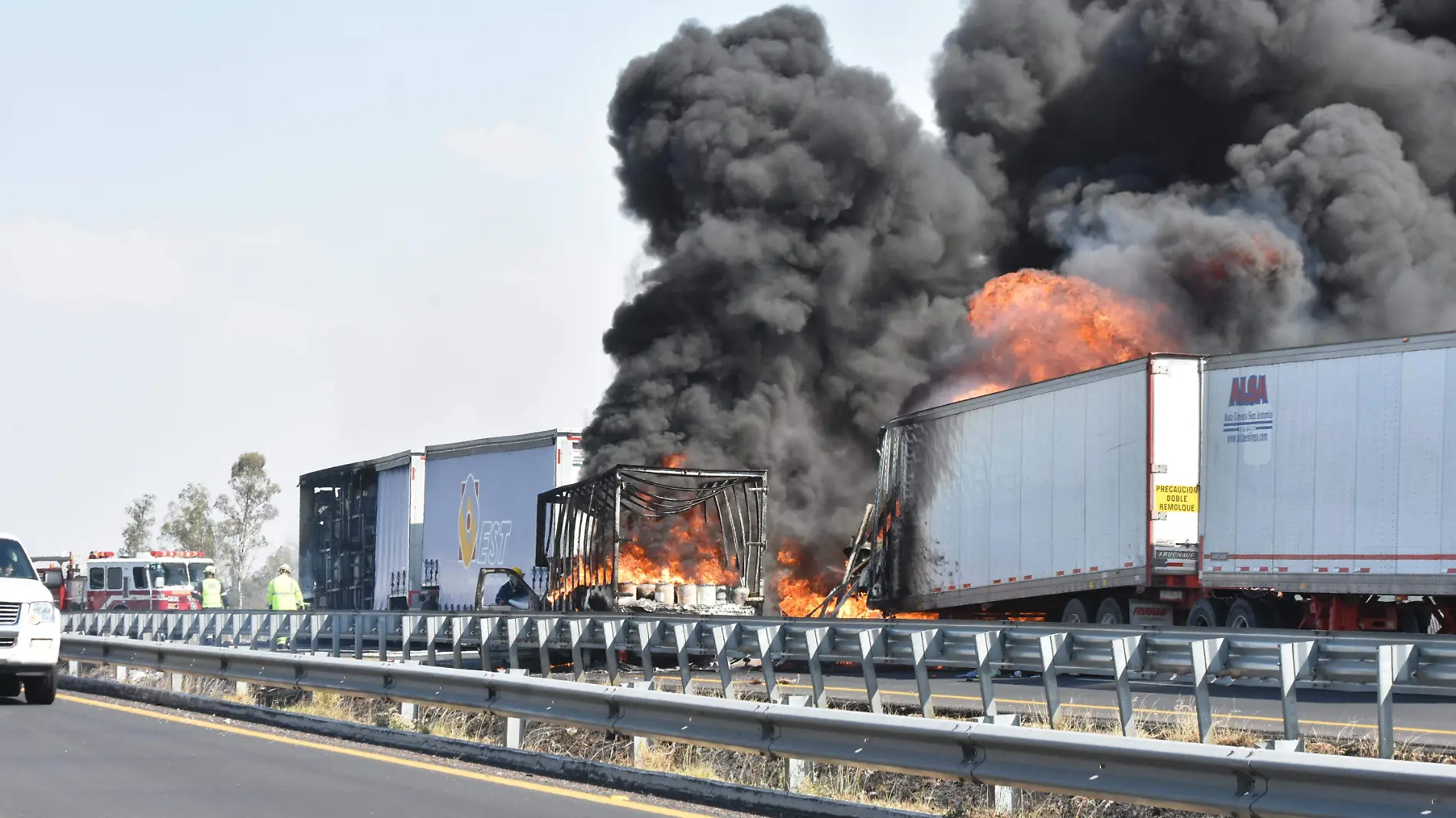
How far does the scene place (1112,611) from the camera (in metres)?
24.1

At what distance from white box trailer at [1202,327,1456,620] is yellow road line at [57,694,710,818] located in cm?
1258

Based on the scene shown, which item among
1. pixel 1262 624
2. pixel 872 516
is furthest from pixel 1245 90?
pixel 1262 624

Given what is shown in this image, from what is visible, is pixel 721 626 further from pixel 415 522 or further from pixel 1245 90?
pixel 1245 90

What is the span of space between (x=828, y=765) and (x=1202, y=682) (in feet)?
9.37

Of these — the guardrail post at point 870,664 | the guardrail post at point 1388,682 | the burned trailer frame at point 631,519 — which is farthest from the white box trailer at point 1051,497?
the guardrail post at point 1388,682

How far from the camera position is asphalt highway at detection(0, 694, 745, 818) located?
9.90m

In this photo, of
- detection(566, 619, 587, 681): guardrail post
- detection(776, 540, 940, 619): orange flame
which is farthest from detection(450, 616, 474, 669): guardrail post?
detection(776, 540, 940, 619): orange flame

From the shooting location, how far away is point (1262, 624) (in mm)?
22250

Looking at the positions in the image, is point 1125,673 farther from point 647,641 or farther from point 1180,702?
point 647,641

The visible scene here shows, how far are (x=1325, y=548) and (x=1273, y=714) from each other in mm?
5865

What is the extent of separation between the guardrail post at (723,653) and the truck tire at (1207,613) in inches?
367

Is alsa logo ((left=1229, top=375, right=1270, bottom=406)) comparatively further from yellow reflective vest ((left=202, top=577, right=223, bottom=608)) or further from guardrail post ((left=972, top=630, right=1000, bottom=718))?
yellow reflective vest ((left=202, top=577, right=223, bottom=608))

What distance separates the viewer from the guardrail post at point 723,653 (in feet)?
50.3

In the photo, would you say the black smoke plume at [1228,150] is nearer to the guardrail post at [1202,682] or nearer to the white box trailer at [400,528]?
the white box trailer at [400,528]
